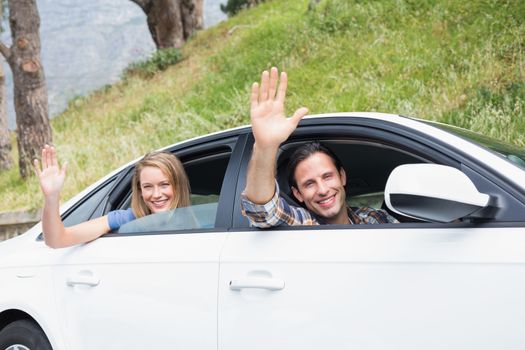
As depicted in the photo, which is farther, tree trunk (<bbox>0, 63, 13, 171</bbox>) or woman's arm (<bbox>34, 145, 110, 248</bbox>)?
tree trunk (<bbox>0, 63, 13, 171</bbox>)

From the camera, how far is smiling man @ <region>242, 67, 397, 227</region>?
8.27ft

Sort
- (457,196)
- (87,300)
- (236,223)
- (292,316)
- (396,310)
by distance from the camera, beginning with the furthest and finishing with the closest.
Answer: (87,300), (236,223), (292,316), (396,310), (457,196)

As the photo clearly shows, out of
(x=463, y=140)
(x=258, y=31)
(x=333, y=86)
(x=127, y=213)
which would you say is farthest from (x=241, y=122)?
(x=463, y=140)

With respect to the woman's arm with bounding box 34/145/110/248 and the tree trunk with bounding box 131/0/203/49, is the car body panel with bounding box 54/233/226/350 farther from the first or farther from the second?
the tree trunk with bounding box 131/0/203/49

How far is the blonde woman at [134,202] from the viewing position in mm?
3262

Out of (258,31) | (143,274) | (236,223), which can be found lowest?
(143,274)

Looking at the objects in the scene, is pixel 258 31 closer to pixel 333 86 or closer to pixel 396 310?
pixel 333 86

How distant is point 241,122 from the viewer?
1057 cm

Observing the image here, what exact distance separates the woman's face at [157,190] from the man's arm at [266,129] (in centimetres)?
82

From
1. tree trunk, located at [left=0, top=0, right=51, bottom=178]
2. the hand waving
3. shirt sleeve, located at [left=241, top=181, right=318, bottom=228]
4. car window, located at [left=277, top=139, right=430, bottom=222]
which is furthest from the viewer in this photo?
tree trunk, located at [left=0, top=0, right=51, bottom=178]

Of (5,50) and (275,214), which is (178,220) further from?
(5,50)

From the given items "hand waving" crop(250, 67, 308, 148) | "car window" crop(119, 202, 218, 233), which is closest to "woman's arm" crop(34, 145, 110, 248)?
"car window" crop(119, 202, 218, 233)

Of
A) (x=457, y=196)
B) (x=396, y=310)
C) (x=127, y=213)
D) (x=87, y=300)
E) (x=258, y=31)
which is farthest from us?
(x=258, y=31)

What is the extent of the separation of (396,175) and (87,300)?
167 cm
